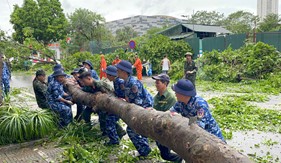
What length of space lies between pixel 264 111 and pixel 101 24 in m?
39.8

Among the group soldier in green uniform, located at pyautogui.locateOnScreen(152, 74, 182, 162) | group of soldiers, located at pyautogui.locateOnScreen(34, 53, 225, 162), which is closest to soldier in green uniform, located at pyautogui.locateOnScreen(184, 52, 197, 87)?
group of soldiers, located at pyautogui.locateOnScreen(34, 53, 225, 162)

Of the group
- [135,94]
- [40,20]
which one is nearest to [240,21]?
[40,20]

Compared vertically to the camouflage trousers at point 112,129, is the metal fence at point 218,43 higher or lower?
higher

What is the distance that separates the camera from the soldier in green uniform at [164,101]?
474 centimetres

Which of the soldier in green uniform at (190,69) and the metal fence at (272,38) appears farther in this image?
the metal fence at (272,38)

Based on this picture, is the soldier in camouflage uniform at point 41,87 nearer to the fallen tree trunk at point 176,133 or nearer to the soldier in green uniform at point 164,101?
the fallen tree trunk at point 176,133

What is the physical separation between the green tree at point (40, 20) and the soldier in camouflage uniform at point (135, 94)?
3831 centimetres

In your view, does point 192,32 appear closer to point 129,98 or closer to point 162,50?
point 162,50

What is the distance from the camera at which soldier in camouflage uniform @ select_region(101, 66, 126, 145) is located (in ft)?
17.4

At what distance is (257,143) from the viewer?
6004mm

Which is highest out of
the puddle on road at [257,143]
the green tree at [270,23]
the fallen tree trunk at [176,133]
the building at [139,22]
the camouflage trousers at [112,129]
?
the building at [139,22]

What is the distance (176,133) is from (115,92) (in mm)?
2133

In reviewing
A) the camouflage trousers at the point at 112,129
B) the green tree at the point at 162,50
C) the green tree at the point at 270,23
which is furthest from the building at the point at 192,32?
the camouflage trousers at the point at 112,129

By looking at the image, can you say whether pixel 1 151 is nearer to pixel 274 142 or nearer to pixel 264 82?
pixel 274 142
